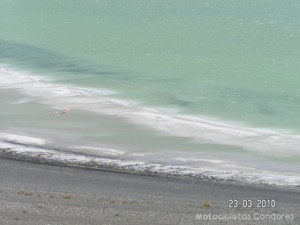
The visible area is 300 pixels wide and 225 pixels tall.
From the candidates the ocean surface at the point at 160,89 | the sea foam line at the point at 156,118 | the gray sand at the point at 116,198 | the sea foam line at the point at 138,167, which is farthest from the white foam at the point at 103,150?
the sea foam line at the point at 156,118

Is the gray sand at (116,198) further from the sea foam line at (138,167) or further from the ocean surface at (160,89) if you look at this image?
the ocean surface at (160,89)

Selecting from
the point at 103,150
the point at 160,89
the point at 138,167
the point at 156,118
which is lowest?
the point at 138,167

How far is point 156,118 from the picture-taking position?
20016mm

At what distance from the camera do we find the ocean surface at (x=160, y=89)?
16766mm

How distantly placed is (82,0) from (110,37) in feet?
39.5

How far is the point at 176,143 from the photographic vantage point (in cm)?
1788

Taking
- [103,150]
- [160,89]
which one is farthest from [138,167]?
[160,89]

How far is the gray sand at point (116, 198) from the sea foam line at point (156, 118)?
3.90 meters

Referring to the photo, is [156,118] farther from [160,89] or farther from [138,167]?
[138,167]

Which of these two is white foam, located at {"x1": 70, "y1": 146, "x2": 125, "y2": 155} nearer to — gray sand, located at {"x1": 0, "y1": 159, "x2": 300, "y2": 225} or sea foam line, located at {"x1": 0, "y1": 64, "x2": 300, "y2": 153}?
gray sand, located at {"x1": 0, "y1": 159, "x2": 300, "y2": 225}

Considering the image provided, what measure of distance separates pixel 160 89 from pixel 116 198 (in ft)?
35.5

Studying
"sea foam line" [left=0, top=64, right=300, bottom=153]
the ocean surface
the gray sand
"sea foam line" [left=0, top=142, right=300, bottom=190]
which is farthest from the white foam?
"sea foam line" [left=0, top=64, right=300, bottom=153]

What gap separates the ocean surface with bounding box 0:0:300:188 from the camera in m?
16.8

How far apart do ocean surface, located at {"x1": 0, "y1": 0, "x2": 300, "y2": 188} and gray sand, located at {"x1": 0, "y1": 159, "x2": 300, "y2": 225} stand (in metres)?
0.73
